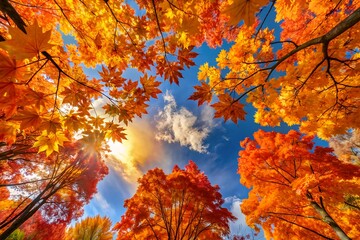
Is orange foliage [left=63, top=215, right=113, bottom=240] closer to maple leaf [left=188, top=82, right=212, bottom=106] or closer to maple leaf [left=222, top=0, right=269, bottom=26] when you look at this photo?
maple leaf [left=188, top=82, right=212, bottom=106]

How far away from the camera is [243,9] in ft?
3.86

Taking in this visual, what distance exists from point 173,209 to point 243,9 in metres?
8.96

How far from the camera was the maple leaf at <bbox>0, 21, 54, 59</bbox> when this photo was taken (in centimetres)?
93

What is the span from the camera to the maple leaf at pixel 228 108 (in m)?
1.87

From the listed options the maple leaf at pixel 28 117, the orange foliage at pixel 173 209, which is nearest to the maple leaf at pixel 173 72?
the maple leaf at pixel 28 117

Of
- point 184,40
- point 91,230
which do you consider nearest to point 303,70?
point 184,40

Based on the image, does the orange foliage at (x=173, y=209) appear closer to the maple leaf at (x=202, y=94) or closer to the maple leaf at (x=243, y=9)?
the maple leaf at (x=202, y=94)

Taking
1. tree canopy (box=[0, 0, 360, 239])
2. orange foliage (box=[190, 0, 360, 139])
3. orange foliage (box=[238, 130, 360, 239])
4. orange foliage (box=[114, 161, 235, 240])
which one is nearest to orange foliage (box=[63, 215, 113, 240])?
tree canopy (box=[0, 0, 360, 239])

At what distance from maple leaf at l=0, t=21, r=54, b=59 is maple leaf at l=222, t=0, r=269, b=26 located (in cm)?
122

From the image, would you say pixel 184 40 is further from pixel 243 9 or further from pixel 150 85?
pixel 243 9

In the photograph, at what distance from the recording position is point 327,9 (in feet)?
14.3

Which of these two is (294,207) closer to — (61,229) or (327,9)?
(327,9)

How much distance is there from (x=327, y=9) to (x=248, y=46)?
209 centimetres

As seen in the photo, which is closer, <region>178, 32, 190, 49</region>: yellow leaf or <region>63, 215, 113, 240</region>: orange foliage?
<region>178, 32, 190, 49</region>: yellow leaf
